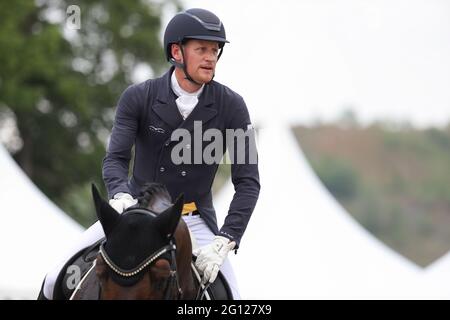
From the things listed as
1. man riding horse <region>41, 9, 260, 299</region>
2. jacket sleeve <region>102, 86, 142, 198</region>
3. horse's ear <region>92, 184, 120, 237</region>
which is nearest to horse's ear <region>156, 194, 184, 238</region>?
horse's ear <region>92, 184, 120, 237</region>

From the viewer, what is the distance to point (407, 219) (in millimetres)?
58000

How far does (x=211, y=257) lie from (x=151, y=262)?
0.67m

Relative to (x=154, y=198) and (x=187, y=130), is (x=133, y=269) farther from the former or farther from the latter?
(x=187, y=130)

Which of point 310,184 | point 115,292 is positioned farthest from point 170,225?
point 310,184

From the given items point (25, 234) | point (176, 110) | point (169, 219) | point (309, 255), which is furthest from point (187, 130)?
point (309, 255)

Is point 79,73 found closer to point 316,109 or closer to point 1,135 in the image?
point 1,135

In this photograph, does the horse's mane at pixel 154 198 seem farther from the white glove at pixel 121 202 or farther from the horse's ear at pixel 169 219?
the horse's ear at pixel 169 219

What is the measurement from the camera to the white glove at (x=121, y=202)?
4.54 meters

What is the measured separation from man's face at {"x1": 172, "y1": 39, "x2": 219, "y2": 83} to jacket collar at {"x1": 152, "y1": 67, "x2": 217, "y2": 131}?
0.53ft

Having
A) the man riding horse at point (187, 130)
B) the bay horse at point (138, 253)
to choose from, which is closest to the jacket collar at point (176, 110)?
the man riding horse at point (187, 130)

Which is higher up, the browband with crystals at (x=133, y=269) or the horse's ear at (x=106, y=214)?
the horse's ear at (x=106, y=214)

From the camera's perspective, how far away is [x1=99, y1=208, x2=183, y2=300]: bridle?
409cm

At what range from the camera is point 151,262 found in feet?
13.6

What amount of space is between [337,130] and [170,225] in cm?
6178
